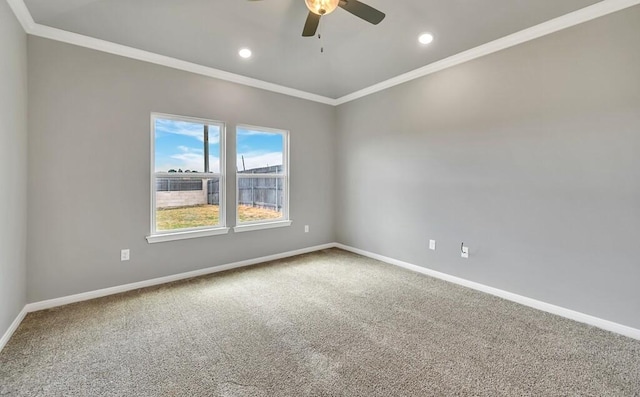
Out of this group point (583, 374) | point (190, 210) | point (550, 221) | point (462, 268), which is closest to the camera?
point (583, 374)

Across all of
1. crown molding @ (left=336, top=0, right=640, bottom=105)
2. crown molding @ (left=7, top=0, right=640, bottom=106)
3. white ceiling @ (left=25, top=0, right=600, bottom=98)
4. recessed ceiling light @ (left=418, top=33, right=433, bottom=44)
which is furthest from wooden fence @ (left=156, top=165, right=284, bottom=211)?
recessed ceiling light @ (left=418, top=33, right=433, bottom=44)

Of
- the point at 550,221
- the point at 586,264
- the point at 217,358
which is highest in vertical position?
the point at 550,221

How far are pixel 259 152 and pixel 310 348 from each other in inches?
117

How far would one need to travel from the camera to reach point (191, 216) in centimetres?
360

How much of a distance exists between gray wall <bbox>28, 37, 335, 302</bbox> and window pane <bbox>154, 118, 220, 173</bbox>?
159mm

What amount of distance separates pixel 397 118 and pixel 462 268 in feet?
7.15

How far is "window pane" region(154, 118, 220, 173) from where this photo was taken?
11.0ft

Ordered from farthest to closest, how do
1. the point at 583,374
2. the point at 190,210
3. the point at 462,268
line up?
the point at 190,210
the point at 462,268
the point at 583,374

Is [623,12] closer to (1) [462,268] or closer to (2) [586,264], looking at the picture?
(2) [586,264]

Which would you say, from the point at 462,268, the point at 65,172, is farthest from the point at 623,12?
the point at 65,172

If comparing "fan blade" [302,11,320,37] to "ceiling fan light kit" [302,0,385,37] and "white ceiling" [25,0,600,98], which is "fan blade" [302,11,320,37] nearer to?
"ceiling fan light kit" [302,0,385,37]

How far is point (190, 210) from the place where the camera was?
360 cm

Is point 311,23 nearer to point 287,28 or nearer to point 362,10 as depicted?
point 362,10

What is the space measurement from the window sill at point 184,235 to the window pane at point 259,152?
891 mm
